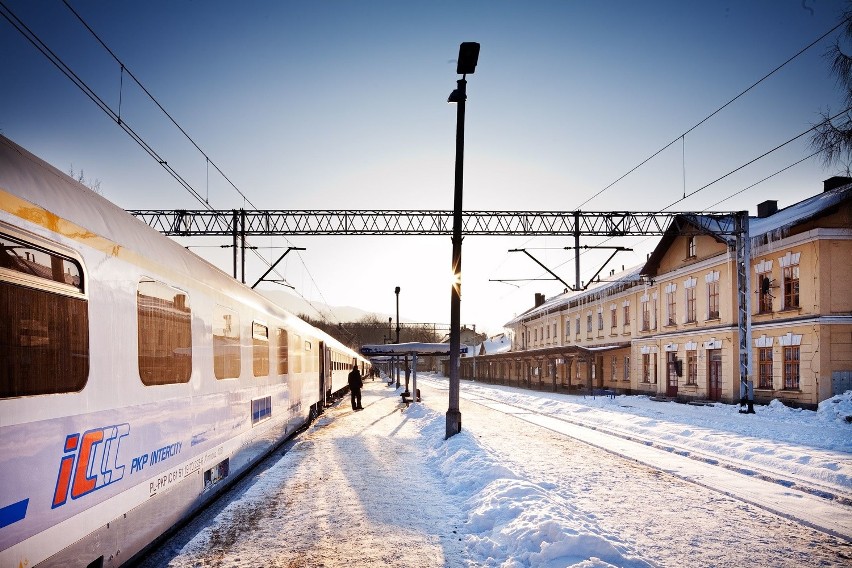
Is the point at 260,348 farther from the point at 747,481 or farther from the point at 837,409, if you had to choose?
the point at 837,409

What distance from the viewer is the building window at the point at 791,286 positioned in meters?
21.0

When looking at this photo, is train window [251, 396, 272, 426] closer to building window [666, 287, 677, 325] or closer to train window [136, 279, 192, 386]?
train window [136, 279, 192, 386]

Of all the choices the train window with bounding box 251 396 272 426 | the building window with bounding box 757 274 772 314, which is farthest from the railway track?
the building window with bounding box 757 274 772 314

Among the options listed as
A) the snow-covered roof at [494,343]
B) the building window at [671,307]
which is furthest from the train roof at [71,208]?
the snow-covered roof at [494,343]

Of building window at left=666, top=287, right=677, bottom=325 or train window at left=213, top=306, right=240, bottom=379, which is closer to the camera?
train window at left=213, top=306, right=240, bottom=379

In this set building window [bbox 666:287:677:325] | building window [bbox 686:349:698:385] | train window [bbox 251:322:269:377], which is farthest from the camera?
building window [bbox 666:287:677:325]

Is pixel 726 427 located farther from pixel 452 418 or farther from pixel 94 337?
pixel 94 337

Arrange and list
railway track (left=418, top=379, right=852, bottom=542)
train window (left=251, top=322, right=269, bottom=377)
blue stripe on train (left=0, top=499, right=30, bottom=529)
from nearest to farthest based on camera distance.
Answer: blue stripe on train (left=0, top=499, right=30, bottom=529)
railway track (left=418, top=379, right=852, bottom=542)
train window (left=251, top=322, right=269, bottom=377)

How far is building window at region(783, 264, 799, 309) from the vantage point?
21.0 m

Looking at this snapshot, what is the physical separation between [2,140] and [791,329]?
23739 millimetres

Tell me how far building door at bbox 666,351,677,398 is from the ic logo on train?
1129 inches

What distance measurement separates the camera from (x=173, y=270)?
5.59 meters

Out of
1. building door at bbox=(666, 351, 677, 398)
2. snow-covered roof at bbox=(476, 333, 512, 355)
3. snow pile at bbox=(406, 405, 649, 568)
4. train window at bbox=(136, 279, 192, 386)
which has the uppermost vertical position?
train window at bbox=(136, 279, 192, 386)

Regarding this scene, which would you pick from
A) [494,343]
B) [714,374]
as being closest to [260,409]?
[714,374]
